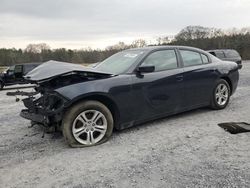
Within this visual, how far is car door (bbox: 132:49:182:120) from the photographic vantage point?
4383 millimetres

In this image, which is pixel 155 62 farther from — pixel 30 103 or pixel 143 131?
pixel 30 103

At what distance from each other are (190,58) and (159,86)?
3.96ft

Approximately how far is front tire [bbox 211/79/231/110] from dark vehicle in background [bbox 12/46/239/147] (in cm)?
5

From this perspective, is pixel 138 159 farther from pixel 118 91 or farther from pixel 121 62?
pixel 121 62

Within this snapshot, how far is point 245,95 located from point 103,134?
519 cm

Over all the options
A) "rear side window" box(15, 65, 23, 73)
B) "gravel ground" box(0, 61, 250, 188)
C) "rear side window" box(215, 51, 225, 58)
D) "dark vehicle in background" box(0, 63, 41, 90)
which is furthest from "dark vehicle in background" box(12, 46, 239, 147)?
"rear side window" box(15, 65, 23, 73)

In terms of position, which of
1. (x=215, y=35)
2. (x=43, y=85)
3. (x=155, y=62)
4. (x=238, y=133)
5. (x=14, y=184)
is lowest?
(x=14, y=184)

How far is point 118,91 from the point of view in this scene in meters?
4.13

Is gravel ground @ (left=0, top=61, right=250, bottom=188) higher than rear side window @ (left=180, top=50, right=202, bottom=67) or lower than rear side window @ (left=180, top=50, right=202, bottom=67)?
lower

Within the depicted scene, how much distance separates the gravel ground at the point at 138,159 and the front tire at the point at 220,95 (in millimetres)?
887

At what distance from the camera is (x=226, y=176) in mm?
2752

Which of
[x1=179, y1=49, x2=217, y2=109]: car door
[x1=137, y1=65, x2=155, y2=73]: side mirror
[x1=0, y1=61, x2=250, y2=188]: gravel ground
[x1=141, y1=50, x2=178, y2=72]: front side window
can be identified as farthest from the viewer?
[x1=179, y1=49, x2=217, y2=109]: car door

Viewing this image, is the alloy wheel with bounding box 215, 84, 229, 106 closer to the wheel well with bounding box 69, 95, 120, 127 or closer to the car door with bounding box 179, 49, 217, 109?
the car door with bounding box 179, 49, 217, 109

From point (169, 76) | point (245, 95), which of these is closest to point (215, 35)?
point (245, 95)
